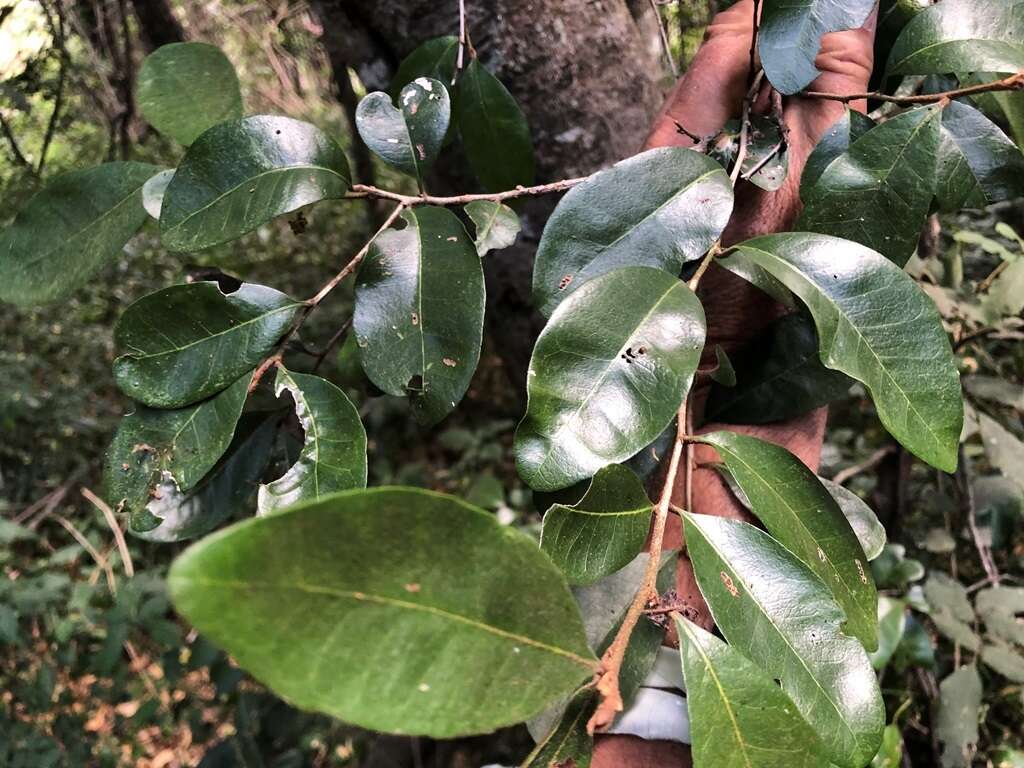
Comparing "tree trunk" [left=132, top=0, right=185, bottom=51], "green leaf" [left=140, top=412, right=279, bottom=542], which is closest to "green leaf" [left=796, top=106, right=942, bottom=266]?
"green leaf" [left=140, top=412, right=279, bottom=542]

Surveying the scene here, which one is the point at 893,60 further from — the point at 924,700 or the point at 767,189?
the point at 924,700

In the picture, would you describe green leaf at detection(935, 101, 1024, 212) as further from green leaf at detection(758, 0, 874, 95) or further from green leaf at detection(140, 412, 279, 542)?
green leaf at detection(140, 412, 279, 542)

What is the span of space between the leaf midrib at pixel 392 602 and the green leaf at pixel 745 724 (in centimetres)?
7

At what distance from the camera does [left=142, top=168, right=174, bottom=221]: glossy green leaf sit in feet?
1.69

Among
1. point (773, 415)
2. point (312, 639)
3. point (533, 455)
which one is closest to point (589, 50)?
point (773, 415)

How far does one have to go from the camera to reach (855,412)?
5.29 ft

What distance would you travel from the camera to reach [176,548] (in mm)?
2080

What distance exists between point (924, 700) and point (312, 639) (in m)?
1.30

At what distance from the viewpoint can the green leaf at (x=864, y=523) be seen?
17.3 inches

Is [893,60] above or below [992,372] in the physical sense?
above

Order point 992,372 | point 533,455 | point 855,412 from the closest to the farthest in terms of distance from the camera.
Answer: point 533,455, point 992,372, point 855,412

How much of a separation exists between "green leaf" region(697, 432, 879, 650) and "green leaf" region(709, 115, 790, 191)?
0.62 ft

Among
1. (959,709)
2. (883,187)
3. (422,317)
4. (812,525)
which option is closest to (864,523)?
(812,525)

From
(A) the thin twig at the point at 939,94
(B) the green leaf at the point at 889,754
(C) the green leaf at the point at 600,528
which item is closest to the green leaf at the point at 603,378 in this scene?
(C) the green leaf at the point at 600,528
